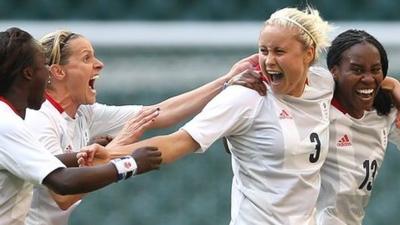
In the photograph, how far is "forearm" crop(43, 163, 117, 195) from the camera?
205 inches

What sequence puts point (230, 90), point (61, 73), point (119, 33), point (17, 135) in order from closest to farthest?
point (17, 135), point (230, 90), point (61, 73), point (119, 33)

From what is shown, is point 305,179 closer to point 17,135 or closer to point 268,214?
point 268,214

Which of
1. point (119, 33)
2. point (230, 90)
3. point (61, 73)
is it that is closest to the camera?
point (230, 90)

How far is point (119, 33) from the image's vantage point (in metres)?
7.59

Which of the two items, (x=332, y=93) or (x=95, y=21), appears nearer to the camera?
(x=332, y=93)

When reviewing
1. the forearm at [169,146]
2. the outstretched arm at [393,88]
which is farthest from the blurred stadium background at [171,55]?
the forearm at [169,146]

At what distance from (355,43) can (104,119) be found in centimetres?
94

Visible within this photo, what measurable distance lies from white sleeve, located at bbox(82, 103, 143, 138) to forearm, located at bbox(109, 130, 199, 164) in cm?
69

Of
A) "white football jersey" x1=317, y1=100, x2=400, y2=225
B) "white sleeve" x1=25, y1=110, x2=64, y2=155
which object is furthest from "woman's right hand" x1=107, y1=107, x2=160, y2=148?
"white football jersey" x1=317, y1=100, x2=400, y2=225

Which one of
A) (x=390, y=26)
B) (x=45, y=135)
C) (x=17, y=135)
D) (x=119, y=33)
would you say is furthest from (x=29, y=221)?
(x=390, y=26)

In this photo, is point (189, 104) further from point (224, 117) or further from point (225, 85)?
point (224, 117)

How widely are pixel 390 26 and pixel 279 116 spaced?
96.0 inches

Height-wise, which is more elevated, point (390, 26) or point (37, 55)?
point (37, 55)

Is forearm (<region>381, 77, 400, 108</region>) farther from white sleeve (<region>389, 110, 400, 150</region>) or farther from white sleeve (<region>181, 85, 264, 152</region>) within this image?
white sleeve (<region>181, 85, 264, 152</region>)
